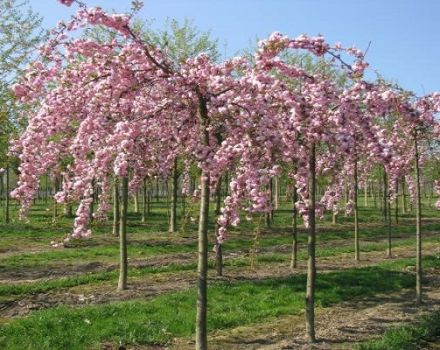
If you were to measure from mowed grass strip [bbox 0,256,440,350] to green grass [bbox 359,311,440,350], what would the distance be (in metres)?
2.89

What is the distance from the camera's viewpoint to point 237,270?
18.0 metres

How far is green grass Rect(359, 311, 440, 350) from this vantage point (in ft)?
30.7

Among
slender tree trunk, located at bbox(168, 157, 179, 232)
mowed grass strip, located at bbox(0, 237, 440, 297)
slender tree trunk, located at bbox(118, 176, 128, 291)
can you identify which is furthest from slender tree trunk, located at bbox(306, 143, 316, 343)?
slender tree trunk, located at bbox(168, 157, 179, 232)

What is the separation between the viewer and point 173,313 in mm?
11828

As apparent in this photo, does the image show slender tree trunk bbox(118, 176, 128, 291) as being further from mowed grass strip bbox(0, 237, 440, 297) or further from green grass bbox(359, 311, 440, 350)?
green grass bbox(359, 311, 440, 350)

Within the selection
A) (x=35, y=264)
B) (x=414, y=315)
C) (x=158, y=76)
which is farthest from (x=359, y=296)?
(x=35, y=264)

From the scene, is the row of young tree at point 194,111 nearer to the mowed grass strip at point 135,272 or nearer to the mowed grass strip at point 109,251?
the mowed grass strip at point 135,272

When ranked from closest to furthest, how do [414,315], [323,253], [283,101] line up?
[283,101]
[414,315]
[323,253]

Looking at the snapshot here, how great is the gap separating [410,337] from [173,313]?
5263 millimetres

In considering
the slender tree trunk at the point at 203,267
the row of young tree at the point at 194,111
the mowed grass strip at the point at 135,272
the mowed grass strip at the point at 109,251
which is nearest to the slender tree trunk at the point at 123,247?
the mowed grass strip at the point at 135,272

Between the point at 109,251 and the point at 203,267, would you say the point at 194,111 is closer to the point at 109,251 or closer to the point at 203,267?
the point at 203,267

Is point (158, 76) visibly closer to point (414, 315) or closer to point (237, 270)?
point (414, 315)

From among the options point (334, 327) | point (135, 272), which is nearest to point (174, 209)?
point (135, 272)

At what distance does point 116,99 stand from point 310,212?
15.9 feet
